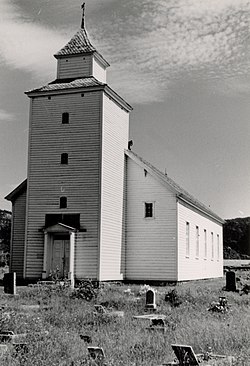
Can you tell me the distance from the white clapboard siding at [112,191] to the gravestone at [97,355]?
20.0 meters

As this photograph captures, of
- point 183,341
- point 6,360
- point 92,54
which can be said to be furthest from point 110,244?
point 6,360

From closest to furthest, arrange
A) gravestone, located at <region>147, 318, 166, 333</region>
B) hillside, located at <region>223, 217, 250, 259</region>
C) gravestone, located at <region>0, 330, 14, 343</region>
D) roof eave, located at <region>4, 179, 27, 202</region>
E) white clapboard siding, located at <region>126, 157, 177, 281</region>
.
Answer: gravestone, located at <region>0, 330, 14, 343</region> < gravestone, located at <region>147, 318, 166, 333</region> < white clapboard siding, located at <region>126, 157, 177, 281</region> < roof eave, located at <region>4, 179, 27, 202</region> < hillside, located at <region>223, 217, 250, 259</region>

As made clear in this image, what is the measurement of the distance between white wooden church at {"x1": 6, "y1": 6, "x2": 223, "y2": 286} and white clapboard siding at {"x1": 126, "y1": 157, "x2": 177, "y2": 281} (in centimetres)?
6

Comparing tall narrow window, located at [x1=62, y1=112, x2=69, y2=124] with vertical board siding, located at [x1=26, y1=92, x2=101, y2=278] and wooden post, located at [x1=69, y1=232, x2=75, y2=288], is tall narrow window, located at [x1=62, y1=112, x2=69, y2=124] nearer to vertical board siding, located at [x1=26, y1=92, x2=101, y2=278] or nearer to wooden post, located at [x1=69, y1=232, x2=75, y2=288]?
vertical board siding, located at [x1=26, y1=92, x2=101, y2=278]

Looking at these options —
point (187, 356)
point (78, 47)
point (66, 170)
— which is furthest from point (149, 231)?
point (187, 356)

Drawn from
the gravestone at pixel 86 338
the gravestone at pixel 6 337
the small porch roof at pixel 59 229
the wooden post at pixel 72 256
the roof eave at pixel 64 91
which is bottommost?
the gravestone at pixel 86 338

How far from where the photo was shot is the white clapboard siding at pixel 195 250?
32.8m

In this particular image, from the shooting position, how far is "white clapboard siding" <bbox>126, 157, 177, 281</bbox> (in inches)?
1240

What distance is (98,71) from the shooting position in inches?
1304

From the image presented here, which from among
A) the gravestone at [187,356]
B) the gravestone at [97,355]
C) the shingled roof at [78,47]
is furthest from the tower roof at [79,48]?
the gravestone at [187,356]

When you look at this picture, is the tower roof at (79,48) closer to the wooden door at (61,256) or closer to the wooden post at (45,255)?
the wooden post at (45,255)

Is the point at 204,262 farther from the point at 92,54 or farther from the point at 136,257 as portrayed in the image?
the point at 92,54

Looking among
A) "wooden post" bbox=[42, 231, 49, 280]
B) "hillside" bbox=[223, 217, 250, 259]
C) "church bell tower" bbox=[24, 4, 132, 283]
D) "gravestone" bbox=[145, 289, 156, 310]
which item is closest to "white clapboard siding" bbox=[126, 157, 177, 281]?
"church bell tower" bbox=[24, 4, 132, 283]

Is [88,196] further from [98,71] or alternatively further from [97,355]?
[97,355]
